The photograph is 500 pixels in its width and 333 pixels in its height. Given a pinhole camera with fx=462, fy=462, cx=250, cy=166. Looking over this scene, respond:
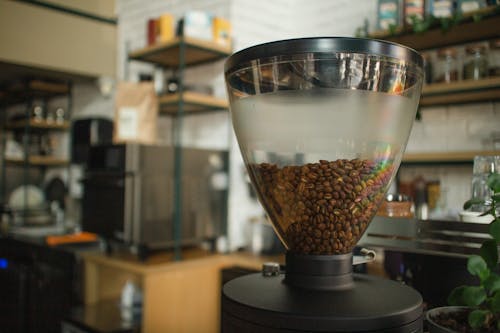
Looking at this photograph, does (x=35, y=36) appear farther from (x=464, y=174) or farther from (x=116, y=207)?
(x=464, y=174)

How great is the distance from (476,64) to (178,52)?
1.67 m

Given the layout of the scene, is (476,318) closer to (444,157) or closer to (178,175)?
(444,157)

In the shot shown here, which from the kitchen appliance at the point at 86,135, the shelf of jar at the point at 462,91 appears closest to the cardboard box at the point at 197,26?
the shelf of jar at the point at 462,91

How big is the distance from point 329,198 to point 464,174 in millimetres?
1976

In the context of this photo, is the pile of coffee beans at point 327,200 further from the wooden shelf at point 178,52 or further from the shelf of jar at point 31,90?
the shelf of jar at point 31,90

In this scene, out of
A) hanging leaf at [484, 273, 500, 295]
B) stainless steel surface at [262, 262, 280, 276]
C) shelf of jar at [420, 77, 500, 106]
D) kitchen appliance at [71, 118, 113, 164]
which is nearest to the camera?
hanging leaf at [484, 273, 500, 295]

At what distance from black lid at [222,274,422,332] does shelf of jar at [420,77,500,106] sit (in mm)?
1623

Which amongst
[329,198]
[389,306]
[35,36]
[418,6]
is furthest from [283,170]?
[35,36]

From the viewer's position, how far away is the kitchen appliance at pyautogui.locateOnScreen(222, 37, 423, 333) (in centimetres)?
67

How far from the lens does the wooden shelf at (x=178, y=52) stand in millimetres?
2643

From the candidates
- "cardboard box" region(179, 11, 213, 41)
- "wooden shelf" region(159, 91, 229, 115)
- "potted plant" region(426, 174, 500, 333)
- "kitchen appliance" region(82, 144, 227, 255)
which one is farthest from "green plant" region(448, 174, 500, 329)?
"cardboard box" region(179, 11, 213, 41)

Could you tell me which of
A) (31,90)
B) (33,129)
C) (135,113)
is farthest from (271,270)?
(33,129)

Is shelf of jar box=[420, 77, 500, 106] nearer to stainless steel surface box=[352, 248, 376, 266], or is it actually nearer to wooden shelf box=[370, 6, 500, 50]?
wooden shelf box=[370, 6, 500, 50]

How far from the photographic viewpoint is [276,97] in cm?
72
